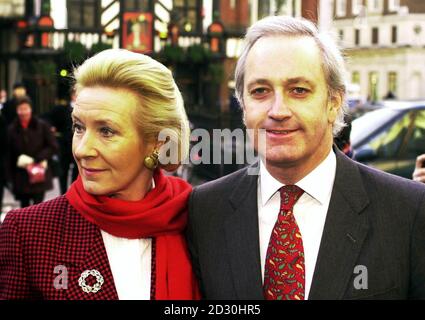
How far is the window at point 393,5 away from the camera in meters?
78.2

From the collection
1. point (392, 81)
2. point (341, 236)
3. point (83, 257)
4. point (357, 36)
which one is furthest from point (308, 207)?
point (357, 36)

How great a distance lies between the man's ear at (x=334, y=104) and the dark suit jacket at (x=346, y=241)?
0.48 ft

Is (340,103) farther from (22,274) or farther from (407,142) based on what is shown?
→ (407,142)

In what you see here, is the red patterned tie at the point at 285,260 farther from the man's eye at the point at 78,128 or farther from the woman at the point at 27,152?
the woman at the point at 27,152

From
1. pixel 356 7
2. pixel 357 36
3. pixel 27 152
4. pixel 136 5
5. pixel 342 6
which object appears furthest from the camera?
pixel 357 36

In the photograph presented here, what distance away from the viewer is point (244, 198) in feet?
9.78

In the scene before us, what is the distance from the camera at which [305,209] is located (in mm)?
2871

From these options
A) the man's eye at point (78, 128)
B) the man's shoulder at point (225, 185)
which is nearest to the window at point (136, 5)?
the man's shoulder at point (225, 185)

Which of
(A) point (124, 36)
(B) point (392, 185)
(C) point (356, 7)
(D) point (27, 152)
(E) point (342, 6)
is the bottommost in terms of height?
(D) point (27, 152)

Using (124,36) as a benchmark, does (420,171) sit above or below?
below

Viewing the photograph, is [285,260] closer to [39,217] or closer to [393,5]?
[39,217]

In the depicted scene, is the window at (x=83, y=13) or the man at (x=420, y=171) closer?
the man at (x=420, y=171)

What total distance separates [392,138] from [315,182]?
6.01 metres

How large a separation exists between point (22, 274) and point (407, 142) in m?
6.46
